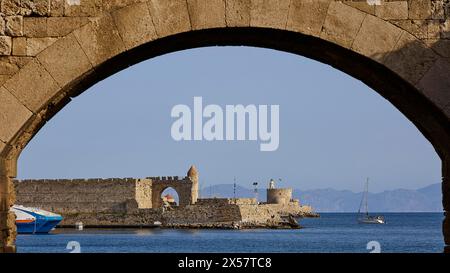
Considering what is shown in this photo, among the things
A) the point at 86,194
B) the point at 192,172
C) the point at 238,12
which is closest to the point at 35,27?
the point at 238,12

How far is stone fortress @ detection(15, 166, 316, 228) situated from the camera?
6844cm

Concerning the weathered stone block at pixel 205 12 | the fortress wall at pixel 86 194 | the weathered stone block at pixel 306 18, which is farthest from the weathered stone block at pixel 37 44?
the fortress wall at pixel 86 194

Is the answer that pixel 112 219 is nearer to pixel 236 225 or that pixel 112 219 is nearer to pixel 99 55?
pixel 236 225

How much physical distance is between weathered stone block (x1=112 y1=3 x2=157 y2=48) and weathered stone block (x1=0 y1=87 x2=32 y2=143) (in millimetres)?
1070

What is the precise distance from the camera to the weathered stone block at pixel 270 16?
771 centimetres

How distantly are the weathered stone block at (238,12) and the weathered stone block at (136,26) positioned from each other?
671 mm

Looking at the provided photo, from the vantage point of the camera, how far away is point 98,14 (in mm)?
7844

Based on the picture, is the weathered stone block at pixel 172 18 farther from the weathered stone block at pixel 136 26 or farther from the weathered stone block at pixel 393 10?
the weathered stone block at pixel 393 10

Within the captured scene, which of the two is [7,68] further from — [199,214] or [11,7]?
[199,214]

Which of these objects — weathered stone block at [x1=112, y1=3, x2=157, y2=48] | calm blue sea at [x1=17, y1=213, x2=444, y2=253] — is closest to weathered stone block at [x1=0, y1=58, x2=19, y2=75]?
weathered stone block at [x1=112, y1=3, x2=157, y2=48]

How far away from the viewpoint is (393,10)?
782 centimetres

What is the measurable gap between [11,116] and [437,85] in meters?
3.68

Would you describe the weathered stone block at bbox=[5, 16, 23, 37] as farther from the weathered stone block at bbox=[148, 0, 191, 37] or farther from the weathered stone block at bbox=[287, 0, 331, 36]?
the weathered stone block at bbox=[287, 0, 331, 36]
